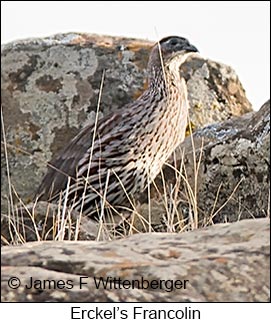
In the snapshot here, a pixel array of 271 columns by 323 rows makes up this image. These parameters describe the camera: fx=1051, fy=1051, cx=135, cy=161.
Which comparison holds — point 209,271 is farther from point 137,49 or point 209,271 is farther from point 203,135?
point 137,49

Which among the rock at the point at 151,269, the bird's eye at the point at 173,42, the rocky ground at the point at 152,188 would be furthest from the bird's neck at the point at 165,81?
the rock at the point at 151,269

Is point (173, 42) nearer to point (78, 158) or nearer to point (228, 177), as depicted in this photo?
point (78, 158)

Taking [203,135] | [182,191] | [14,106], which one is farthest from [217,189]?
[14,106]

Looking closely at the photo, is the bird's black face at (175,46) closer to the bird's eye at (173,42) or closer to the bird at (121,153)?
the bird's eye at (173,42)

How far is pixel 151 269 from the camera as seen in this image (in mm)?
2977

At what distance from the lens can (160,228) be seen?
620 cm

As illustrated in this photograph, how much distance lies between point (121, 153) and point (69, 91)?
2.62 metres

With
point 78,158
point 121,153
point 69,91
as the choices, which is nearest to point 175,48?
point 121,153

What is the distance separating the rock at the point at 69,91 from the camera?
9953 millimetres

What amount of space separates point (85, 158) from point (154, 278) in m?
4.78

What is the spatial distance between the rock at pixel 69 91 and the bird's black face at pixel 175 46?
5.02 feet

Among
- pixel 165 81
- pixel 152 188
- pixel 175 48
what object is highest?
pixel 175 48

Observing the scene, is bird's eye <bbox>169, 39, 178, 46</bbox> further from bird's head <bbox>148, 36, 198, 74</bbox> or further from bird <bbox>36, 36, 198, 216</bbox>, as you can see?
bird <bbox>36, 36, 198, 216</bbox>

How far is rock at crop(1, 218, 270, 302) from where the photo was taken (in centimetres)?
288
